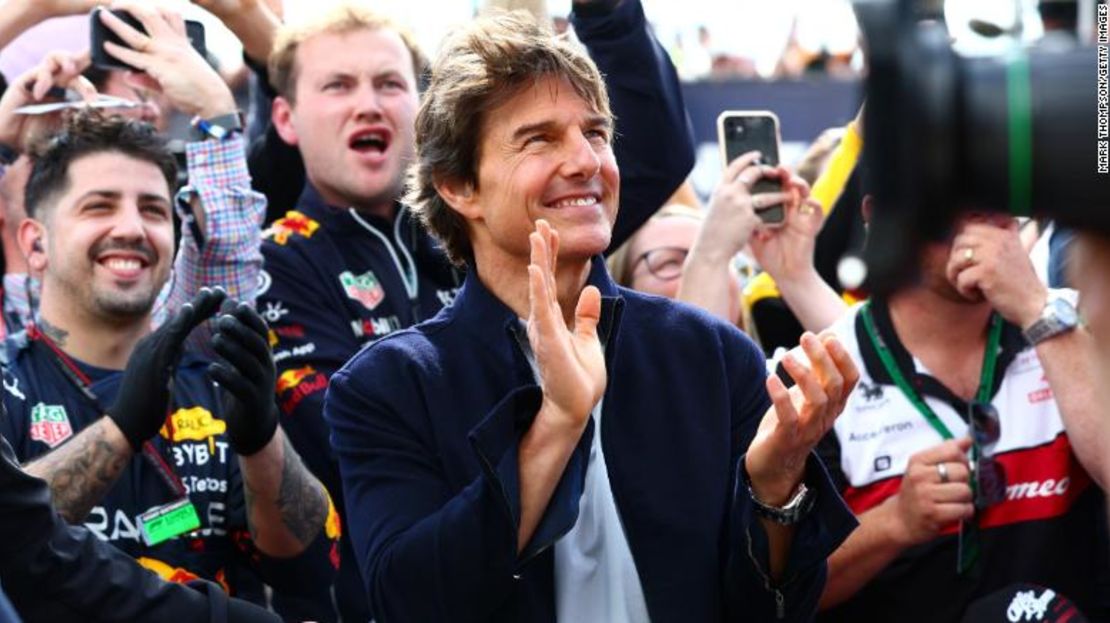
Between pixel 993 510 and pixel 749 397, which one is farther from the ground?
pixel 749 397

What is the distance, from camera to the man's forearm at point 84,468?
392 centimetres

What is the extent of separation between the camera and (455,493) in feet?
10.6

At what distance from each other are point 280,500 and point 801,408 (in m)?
1.59

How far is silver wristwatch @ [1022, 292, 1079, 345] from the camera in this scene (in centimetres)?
413

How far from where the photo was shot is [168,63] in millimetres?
4727

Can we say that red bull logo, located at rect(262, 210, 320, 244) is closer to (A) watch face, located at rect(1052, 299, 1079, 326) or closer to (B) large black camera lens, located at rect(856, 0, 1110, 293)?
(A) watch face, located at rect(1052, 299, 1079, 326)

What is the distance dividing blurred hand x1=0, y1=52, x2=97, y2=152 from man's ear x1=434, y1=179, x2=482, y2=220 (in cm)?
167

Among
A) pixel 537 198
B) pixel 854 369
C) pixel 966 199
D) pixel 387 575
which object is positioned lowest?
pixel 387 575

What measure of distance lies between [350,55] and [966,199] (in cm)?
382

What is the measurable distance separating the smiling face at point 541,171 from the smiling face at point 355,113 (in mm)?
1535

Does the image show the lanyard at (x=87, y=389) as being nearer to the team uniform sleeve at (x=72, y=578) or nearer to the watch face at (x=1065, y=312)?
the team uniform sleeve at (x=72, y=578)

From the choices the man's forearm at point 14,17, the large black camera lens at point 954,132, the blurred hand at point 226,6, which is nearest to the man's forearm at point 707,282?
the blurred hand at point 226,6

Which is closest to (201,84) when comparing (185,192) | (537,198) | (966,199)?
(185,192)

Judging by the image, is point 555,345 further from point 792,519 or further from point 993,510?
point 993,510
